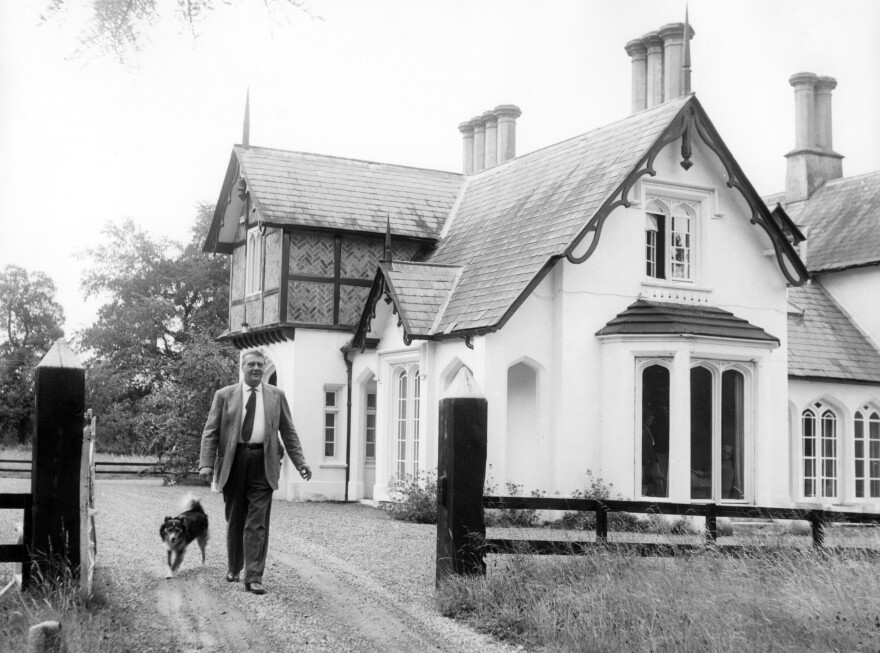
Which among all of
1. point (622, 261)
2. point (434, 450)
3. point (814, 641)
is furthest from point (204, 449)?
point (622, 261)

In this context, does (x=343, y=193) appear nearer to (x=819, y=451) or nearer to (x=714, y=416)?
(x=714, y=416)

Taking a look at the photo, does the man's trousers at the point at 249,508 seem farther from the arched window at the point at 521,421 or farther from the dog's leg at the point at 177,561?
the arched window at the point at 521,421

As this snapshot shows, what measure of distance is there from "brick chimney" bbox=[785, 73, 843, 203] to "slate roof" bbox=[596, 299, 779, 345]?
426 inches

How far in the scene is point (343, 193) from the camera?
22.8m

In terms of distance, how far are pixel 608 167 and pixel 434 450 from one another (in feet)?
17.9

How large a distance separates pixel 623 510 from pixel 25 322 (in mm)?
42359

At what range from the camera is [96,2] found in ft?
22.6

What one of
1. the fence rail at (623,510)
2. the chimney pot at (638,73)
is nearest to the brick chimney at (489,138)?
the chimney pot at (638,73)

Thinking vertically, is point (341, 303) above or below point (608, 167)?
below

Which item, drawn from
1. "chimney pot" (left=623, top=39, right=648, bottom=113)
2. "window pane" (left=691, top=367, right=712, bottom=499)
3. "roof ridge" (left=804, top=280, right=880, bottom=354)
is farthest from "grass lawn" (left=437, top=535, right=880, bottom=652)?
"chimney pot" (left=623, top=39, right=648, bottom=113)

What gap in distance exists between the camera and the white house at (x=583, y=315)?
17078 millimetres

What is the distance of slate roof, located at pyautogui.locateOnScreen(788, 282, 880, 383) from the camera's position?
2084 centimetres

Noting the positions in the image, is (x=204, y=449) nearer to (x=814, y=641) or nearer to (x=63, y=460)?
(x=63, y=460)

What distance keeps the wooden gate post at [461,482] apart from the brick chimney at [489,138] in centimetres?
1722
